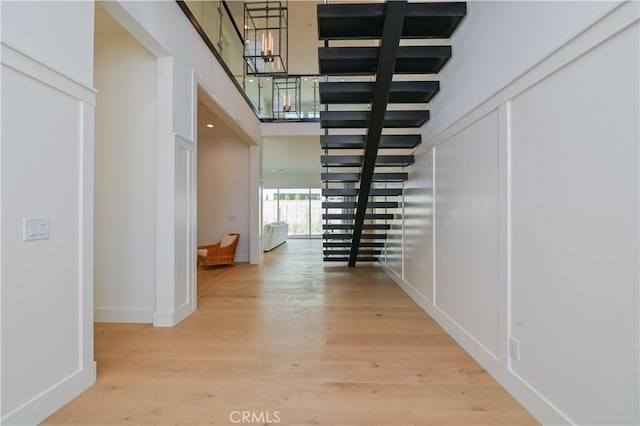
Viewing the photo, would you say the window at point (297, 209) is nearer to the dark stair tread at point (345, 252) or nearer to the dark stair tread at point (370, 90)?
the dark stair tread at point (345, 252)

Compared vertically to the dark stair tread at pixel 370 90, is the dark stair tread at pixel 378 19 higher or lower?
higher

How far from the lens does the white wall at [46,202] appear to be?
1.48 m

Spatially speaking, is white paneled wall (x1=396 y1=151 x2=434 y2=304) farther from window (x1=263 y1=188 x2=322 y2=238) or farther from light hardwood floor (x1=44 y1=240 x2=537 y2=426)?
window (x1=263 y1=188 x2=322 y2=238)

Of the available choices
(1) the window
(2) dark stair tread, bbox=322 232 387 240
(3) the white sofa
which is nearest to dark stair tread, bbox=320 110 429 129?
(2) dark stair tread, bbox=322 232 387 240

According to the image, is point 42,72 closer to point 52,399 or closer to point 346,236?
point 52,399

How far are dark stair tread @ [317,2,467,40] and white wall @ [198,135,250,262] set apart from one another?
4731 millimetres

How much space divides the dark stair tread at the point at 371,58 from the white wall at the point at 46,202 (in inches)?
73.8

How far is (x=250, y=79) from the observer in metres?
6.45

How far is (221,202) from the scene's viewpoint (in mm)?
7156

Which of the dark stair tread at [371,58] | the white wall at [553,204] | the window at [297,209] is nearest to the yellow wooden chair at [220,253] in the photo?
the dark stair tread at [371,58]

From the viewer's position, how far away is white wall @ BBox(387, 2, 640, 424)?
123 cm

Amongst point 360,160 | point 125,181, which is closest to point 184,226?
point 125,181

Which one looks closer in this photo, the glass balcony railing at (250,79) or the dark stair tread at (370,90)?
the dark stair tread at (370,90)

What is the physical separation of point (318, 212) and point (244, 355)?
11243 mm
